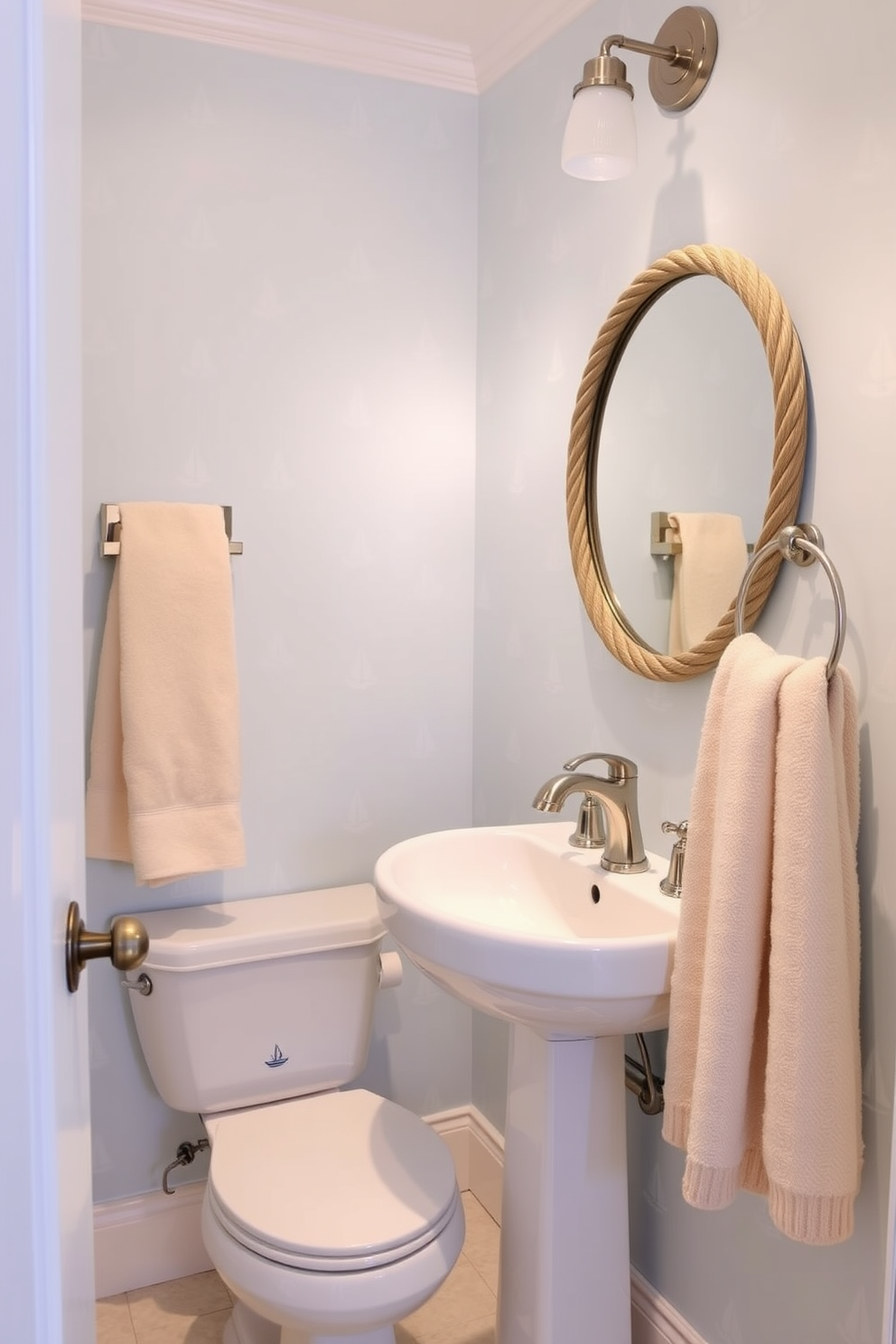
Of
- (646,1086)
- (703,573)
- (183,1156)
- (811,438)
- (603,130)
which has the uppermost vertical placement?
(603,130)

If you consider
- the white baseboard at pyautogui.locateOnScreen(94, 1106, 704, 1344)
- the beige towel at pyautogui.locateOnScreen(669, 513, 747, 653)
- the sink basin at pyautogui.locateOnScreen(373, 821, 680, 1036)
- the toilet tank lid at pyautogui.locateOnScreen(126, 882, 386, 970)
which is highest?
the beige towel at pyautogui.locateOnScreen(669, 513, 747, 653)

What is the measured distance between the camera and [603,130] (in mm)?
1435

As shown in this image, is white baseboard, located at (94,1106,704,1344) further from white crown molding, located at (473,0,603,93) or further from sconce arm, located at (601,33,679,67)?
white crown molding, located at (473,0,603,93)

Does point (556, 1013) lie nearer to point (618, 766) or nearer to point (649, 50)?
point (618, 766)

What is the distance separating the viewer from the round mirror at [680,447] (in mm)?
1365

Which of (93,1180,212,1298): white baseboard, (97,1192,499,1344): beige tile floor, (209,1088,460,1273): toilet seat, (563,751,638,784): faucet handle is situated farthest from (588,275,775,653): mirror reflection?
(93,1180,212,1298): white baseboard

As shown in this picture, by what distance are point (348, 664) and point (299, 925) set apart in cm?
53

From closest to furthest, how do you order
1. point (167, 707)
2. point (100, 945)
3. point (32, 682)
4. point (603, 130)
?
point (32, 682)
point (100, 945)
point (603, 130)
point (167, 707)

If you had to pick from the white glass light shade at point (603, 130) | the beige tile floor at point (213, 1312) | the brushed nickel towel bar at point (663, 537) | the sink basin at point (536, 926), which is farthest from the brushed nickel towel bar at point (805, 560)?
the beige tile floor at point (213, 1312)

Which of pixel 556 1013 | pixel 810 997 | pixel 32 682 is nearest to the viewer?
pixel 32 682

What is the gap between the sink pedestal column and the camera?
1486 millimetres

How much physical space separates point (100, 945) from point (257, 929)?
119cm

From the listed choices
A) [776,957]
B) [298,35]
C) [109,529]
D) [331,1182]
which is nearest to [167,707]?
[109,529]

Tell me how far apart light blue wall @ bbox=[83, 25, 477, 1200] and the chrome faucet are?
2.24ft
